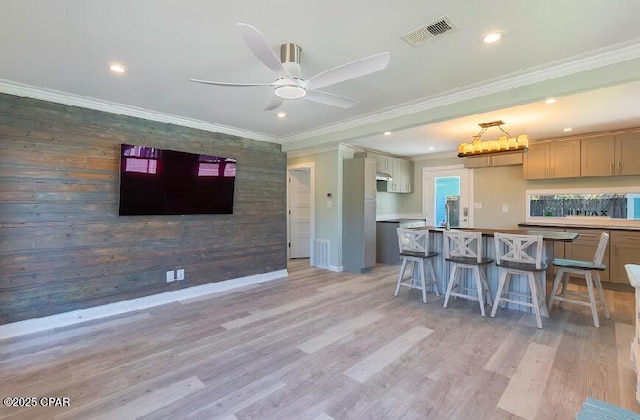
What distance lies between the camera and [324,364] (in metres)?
2.41

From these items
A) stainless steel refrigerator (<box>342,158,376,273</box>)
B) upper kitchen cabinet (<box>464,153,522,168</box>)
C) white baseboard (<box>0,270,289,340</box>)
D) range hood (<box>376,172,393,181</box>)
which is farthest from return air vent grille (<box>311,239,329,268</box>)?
upper kitchen cabinet (<box>464,153,522,168</box>)

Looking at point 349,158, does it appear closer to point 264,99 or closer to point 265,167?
point 265,167

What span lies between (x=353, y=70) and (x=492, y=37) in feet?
3.35

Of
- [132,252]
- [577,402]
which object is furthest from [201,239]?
[577,402]

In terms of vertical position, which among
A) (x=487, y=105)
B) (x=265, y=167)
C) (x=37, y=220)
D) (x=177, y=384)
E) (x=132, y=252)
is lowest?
(x=177, y=384)

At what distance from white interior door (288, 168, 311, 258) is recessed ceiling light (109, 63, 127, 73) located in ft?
14.1

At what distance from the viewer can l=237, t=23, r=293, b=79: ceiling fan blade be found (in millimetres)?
1621

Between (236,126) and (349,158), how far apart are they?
222cm

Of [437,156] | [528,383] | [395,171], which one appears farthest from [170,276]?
[437,156]

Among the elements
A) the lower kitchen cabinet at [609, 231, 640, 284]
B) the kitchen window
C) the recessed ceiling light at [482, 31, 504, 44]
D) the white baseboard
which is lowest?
the white baseboard

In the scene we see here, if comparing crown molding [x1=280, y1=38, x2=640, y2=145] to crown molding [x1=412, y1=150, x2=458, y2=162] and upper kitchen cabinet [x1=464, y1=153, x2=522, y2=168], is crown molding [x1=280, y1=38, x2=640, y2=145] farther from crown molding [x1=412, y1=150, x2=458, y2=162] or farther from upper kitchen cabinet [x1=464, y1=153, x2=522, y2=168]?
crown molding [x1=412, y1=150, x2=458, y2=162]

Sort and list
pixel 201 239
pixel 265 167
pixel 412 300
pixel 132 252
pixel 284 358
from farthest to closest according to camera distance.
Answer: pixel 265 167
pixel 201 239
pixel 412 300
pixel 132 252
pixel 284 358

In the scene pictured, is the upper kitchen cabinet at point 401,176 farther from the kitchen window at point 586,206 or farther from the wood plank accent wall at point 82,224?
the wood plank accent wall at point 82,224

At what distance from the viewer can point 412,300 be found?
396 centimetres
